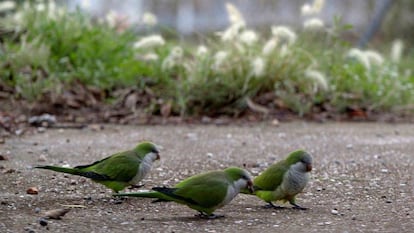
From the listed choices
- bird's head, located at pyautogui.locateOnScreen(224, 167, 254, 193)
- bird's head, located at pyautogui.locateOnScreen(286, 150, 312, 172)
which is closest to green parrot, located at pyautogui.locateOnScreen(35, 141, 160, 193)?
bird's head, located at pyautogui.locateOnScreen(224, 167, 254, 193)

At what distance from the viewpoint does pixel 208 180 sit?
300 cm

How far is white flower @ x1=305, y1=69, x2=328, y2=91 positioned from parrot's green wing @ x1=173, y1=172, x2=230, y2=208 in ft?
9.32

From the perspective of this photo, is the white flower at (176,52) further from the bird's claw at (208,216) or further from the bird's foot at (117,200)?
the bird's claw at (208,216)

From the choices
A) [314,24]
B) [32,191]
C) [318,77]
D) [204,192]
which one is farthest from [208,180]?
[314,24]

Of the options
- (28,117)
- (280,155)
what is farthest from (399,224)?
(28,117)

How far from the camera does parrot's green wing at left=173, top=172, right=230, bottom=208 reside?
9.71ft

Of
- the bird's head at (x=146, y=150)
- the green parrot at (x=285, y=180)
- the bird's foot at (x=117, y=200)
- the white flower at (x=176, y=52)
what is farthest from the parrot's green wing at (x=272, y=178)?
the white flower at (x=176, y=52)

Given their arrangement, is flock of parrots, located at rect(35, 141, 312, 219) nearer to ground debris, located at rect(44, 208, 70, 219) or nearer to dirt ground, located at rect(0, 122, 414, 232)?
dirt ground, located at rect(0, 122, 414, 232)

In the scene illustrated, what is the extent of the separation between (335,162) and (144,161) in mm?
Answer: 1473

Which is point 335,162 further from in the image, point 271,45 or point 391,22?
point 391,22

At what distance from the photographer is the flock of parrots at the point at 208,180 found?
2.97 metres

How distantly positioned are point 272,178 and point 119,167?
0.70 m

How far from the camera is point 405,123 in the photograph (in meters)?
6.06

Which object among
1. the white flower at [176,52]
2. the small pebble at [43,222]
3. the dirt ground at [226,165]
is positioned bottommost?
the dirt ground at [226,165]
